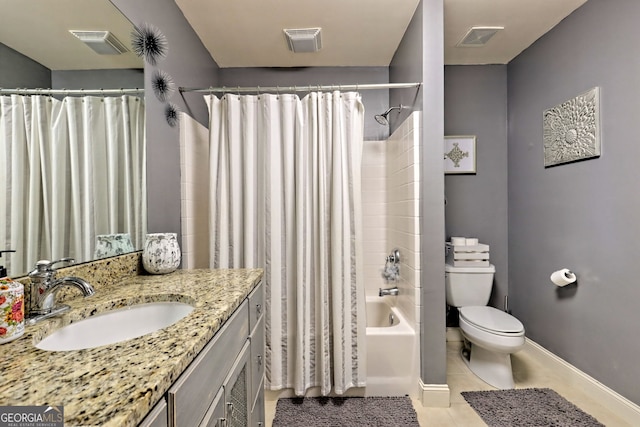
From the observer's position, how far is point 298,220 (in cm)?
174

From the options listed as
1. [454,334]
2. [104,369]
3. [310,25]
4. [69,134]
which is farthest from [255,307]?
[454,334]

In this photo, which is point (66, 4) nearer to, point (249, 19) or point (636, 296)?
point (249, 19)

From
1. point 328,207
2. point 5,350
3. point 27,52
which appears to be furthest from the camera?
point 328,207

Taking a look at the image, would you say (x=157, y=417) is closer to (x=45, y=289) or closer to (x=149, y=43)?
(x=45, y=289)

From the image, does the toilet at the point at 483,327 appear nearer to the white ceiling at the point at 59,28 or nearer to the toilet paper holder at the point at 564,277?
the toilet paper holder at the point at 564,277

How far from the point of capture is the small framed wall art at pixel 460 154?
8.20 ft

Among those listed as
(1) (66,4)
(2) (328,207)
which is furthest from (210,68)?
(2) (328,207)

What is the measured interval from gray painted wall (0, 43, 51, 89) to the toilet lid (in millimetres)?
2431

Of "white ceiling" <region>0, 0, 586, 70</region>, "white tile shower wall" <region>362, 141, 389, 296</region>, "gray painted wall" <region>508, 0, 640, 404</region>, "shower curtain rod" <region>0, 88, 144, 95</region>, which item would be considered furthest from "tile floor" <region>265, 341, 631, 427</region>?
"white ceiling" <region>0, 0, 586, 70</region>

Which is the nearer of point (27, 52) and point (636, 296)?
point (27, 52)

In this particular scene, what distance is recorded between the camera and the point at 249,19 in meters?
1.90

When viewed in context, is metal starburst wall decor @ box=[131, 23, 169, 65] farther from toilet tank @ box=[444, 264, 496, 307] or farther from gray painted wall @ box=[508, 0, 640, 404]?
gray painted wall @ box=[508, 0, 640, 404]

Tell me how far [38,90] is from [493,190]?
2.93 metres

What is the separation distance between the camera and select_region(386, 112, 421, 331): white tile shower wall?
5.71 ft
